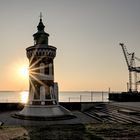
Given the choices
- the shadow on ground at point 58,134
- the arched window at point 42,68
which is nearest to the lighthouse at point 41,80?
the arched window at point 42,68

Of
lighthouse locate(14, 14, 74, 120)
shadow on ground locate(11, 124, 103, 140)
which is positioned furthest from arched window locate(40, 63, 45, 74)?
shadow on ground locate(11, 124, 103, 140)

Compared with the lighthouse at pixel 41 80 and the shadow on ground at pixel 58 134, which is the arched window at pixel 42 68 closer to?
the lighthouse at pixel 41 80

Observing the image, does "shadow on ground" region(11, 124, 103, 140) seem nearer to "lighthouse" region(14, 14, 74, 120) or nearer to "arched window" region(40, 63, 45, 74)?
"lighthouse" region(14, 14, 74, 120)

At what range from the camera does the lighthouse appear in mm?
27578

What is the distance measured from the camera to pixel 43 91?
2825cm

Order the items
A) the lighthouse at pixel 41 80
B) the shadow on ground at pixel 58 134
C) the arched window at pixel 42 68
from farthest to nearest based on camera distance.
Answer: the arched window at pixel 42 68, the lighthouse at pixel 41 80, the shadow on ground at pixel 58 134

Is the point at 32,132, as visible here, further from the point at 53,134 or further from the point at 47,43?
the point at 47,43

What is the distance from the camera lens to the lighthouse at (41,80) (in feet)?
90.5

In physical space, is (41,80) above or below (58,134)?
above

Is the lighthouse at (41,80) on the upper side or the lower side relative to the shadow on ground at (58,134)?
upper

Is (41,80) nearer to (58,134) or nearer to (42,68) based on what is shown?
(42,68)

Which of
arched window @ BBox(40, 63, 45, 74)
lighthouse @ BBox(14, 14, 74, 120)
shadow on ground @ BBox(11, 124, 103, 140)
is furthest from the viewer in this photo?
arched window @ BBox(40, 63, 45, 74)

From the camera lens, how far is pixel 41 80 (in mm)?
28375

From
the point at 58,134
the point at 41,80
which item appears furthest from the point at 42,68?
the point at 58,134
